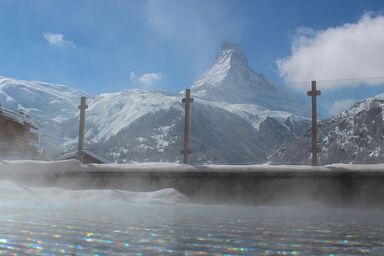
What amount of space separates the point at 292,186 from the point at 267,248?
4743 mm

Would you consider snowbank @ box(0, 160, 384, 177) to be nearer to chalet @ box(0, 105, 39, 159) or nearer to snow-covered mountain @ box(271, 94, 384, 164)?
chalet @ box(0, 105, 39, 159)

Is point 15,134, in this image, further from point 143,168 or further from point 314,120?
point 314,120

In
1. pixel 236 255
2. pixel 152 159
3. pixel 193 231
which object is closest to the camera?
pixel 236 255

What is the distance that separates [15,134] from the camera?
26.3m

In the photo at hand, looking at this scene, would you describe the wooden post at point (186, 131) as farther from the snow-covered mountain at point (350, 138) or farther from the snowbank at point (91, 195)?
the snow-covered mountain at point (350, 138)

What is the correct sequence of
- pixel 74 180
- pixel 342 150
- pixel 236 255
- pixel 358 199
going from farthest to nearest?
pixel 342 150 → pixel 74 180 → pixel 358 199 → pixel 236 255

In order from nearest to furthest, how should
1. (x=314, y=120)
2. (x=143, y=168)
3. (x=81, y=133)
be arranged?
(x=143, y=168) < (x=314, y=120) < (x=81, y=133)

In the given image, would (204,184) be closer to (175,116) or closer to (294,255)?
(294,255)

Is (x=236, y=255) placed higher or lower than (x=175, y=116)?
lower

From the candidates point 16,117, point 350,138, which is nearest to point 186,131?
point 16,117

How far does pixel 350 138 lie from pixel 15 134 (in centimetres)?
12178

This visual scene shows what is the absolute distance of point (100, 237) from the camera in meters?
2.67

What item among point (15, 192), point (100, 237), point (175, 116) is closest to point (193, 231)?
point (100, 237)

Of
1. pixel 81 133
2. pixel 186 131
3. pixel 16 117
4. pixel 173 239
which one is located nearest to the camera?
pixel 173 239
